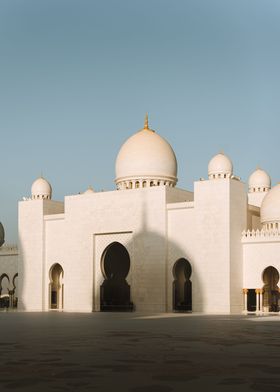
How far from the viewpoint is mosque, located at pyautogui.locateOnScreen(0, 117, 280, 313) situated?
96.2 ft

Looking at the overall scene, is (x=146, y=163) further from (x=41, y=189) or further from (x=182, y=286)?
(x=41, y=189)

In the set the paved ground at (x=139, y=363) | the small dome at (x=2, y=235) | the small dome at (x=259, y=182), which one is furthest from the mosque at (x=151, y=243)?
the paved ground at (x=139, y=363)

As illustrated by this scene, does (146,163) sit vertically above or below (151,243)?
above

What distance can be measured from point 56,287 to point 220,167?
11197mm

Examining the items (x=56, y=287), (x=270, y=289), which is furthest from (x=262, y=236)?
(x=56, y=287)

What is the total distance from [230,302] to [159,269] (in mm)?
3741

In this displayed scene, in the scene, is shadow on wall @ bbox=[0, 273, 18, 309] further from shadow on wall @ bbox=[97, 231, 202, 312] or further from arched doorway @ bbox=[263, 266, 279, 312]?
arched doorway @ bbox=[263, 266, 279, 312]

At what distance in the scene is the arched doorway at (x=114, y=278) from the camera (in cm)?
3288

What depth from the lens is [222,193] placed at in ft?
96.1

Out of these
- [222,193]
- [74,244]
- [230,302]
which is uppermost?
[222,193]

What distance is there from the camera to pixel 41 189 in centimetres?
3762

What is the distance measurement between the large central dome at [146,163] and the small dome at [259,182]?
7032mm

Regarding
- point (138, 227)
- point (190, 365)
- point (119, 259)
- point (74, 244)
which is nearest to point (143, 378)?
point (190, 365)

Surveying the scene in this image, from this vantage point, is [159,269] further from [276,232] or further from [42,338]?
[42,338]
